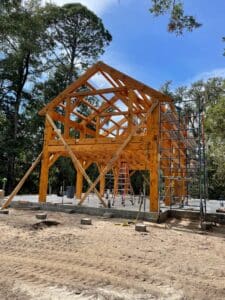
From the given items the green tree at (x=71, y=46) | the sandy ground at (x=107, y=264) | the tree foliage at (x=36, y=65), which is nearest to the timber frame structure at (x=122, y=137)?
the sandy ground at (x=107, y=264)

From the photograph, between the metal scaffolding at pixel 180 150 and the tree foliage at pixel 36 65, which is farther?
the tree foliage at pixel 36 65

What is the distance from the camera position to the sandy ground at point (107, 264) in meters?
2.92

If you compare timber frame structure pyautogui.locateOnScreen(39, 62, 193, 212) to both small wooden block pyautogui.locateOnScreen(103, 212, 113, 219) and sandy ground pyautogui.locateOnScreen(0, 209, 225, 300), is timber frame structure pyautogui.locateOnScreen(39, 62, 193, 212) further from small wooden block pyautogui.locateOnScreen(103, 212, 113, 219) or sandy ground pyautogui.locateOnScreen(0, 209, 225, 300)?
sandy ground pyautogui.locateOnScreen(0, 209, 225, 300)

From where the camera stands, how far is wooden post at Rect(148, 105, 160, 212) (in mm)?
8633

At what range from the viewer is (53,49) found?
22406mm

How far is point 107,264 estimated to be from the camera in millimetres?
3857

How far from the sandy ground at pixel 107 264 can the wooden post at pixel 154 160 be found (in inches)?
79.7

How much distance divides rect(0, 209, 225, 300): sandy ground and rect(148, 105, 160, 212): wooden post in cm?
203

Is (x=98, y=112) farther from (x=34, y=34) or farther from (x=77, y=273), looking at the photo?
(x=34, y=34)

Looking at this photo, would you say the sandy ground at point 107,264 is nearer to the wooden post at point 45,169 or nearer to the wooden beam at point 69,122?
the wooden post at point 45,169

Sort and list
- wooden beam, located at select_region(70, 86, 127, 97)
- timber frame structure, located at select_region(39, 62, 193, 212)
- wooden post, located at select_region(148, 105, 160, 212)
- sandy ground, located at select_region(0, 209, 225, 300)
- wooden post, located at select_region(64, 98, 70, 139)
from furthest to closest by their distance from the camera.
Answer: wooden post, located at select_region(64, 98, 70, 139) < wooden beam, located at select_region(70, 86, 127, 97) < timber frame structure, located at select_region(39, 62, 193, 212) < wooden post, located at select_region(148, 105, 160, 212) < sandy ground, located at select_region(0, 209, 225, 300)

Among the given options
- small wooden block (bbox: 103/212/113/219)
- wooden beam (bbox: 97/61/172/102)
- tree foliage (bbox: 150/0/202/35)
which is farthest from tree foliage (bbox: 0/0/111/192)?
tree foliage (bbox: 150/0/202/35)

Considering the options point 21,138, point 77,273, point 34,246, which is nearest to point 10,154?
point 21,138

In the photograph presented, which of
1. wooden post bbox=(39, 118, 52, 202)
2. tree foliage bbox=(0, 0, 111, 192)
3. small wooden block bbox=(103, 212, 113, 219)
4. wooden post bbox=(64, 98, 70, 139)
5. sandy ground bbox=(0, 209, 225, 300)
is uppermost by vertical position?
tree foliage bbox=(0, 0, 111, 192)
